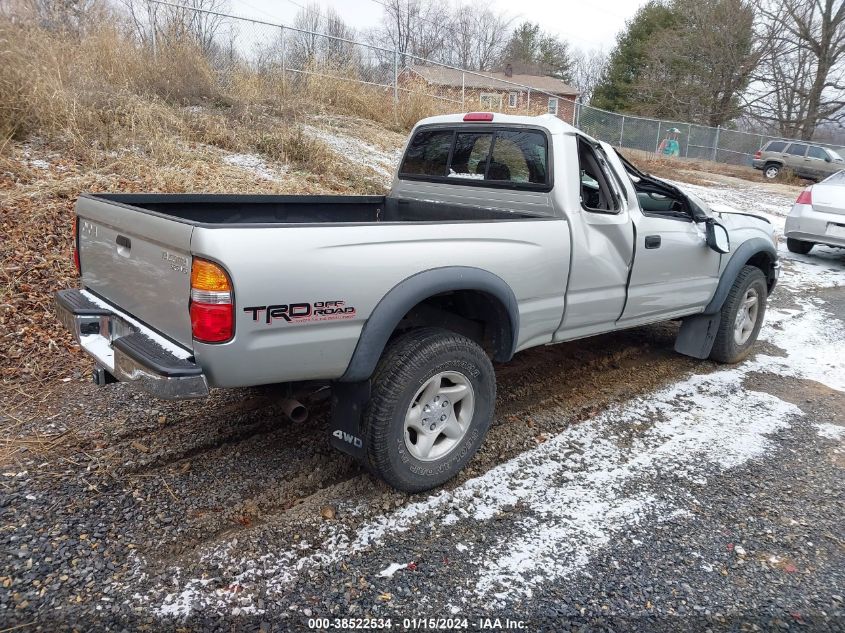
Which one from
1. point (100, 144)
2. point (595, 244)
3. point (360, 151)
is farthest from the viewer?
point (360, 151)

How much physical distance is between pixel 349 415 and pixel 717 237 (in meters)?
3.18

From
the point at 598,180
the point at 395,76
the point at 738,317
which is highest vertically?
the point at 395,76

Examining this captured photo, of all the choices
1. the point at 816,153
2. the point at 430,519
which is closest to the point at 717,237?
the point at 430,519

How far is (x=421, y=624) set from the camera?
92.4 inches

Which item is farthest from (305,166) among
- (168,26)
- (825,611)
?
(825,611)

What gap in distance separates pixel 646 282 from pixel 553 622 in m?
2.57

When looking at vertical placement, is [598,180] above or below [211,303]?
above

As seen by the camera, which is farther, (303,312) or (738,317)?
(738,317)

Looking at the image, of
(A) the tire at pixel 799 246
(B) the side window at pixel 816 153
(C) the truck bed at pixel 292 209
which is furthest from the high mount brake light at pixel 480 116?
(B) the side window at pixel 816 153

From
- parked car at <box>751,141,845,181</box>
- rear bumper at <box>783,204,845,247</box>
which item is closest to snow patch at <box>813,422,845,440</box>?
rear bumper at <box>783,204,845,247</box>

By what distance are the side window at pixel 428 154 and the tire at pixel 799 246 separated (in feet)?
28.7

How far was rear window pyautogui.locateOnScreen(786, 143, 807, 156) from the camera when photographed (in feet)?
79.6

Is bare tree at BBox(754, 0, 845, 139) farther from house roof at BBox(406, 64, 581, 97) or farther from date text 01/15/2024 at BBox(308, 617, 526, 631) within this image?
date text 01/15/2024 at BBox(308, 617, 526, 631)

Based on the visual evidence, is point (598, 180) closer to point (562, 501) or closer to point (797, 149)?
point (562, 501)
